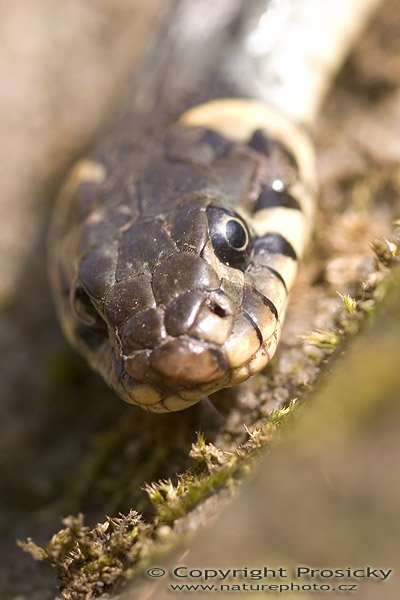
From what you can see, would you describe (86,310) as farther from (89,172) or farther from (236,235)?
(89,172)

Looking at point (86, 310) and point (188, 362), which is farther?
point (86, 310)

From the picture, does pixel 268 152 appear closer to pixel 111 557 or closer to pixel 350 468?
pixel 350 468

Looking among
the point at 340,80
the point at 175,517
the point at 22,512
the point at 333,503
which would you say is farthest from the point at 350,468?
the point at 340,80

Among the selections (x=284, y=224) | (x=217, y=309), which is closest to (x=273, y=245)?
(x=284, y=224)

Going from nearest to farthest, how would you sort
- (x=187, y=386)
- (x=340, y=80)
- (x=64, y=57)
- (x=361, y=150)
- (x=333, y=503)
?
(x=187, y=386) → (x=333, y=503) → (x=361, y=150) → (x=340, y=80) → (x=64, y=57)

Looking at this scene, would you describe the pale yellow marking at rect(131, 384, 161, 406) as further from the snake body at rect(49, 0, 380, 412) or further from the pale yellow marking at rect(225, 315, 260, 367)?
the pale yellow marking at rect(225, 315, 260, 367)

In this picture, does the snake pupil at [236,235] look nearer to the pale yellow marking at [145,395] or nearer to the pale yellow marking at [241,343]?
the pale yellow marking at [241,343]

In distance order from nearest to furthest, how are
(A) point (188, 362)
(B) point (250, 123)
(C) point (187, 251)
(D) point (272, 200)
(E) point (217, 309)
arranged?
(A) point (188, 362)
(E) point (217, 309)
(C) point (187, 251)
(D) point (272, 200)
(B) point (250, 123)

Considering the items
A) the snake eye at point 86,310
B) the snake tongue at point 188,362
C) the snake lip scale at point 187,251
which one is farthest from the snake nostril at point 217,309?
the snake eye at point 86,310
